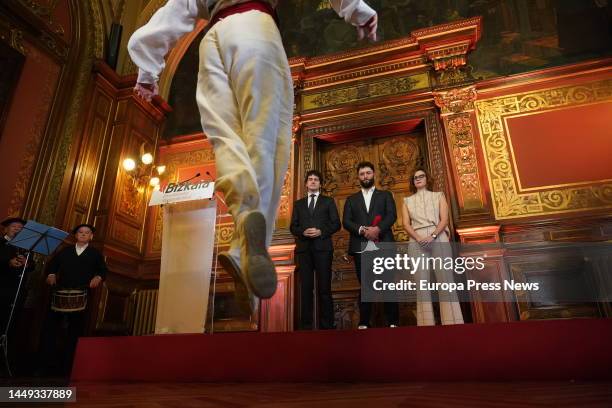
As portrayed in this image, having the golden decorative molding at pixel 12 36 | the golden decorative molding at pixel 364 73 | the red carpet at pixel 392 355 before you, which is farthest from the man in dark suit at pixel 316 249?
the golden decorative molding at pixel 12 36

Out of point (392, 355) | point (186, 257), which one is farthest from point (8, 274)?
point (392, 355)

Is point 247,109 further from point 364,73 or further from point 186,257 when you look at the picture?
point 364,73

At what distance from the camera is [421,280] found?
3.61m

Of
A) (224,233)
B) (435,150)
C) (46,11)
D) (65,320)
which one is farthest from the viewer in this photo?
(224,233)

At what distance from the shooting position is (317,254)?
3.62 m

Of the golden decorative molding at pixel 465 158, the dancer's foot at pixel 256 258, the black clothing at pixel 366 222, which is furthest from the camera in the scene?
the golden decorative molding at pixel 465 158

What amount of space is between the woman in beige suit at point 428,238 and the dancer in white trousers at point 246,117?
8.69 feet

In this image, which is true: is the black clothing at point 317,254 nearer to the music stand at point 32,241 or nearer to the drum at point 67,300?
the drum at point 67,300

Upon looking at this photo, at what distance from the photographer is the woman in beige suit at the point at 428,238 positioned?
358 cm

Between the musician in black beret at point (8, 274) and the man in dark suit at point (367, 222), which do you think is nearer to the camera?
the man in dark suit at point (367, 222)

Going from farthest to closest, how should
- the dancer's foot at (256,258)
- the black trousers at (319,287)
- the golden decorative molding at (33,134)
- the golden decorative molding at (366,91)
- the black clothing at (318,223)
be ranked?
the golden decorative molding at (366,91) → the golden decorative molding at (33,134) → the black clothing at (318,223) → the black trousers at (319,287) → the dancer's foot at (256,258)

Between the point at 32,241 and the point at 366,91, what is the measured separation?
14.3 feet

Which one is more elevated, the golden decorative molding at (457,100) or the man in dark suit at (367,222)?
the golden decorative molding at (457,100)

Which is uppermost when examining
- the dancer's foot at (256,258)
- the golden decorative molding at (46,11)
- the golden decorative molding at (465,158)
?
the golden decorative molding at (46,11)
